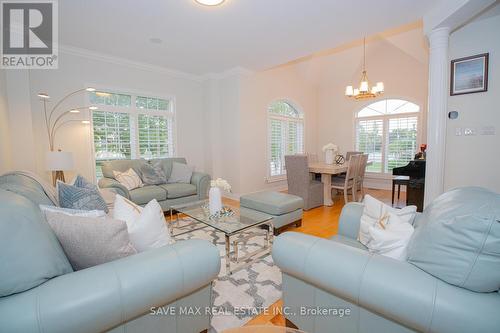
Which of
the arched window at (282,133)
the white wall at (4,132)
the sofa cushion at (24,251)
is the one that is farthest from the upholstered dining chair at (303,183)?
the white wall at (4,132)

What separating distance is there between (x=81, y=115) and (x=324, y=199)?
4.51 m

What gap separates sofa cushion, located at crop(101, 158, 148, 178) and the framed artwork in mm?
4727

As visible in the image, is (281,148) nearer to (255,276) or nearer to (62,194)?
(255,276)

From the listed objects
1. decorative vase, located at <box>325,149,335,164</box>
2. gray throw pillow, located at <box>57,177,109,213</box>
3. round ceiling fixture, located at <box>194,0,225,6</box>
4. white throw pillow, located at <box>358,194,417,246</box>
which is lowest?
white throw pillow, located at <box>358,194,417,246</box>

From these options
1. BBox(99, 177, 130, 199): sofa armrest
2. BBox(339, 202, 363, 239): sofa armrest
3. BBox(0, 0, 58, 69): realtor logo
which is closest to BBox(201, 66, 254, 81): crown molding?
BBox(0, 0, 58, 69): realtor logo

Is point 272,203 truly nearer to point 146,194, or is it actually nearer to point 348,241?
point 348,241

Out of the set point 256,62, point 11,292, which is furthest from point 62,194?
point 256,62

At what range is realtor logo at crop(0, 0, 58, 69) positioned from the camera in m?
2.82

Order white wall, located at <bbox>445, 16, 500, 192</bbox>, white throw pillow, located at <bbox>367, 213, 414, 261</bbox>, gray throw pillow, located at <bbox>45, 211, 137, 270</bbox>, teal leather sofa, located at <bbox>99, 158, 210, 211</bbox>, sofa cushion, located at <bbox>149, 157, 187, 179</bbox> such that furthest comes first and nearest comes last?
sofa cushion, located at <bbox>149, 157, 187, 179</bbox> → teal leather sofa, located at <bbox>99, 158, 210, 211</bbox> → white wall, located at <bbox>445, 16, 500, 192</bbox> → white throw pillow, located at <bbox>367, 213, 414, 261</bbox> → gray throw pillow, located at <bbox>45, 211, 137, 270</bbox>

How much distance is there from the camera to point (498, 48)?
2.70 metres

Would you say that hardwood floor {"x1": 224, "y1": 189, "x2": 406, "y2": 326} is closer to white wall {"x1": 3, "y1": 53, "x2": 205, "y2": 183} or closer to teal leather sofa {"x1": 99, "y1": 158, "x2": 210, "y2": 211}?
teal leather sofa {"x1": 99, "y1": 158, "x2": 210, "y2": 211}

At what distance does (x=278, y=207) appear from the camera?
9.71 ft

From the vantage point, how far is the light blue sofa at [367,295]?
86 cm

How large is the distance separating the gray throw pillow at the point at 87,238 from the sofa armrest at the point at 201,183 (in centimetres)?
312
